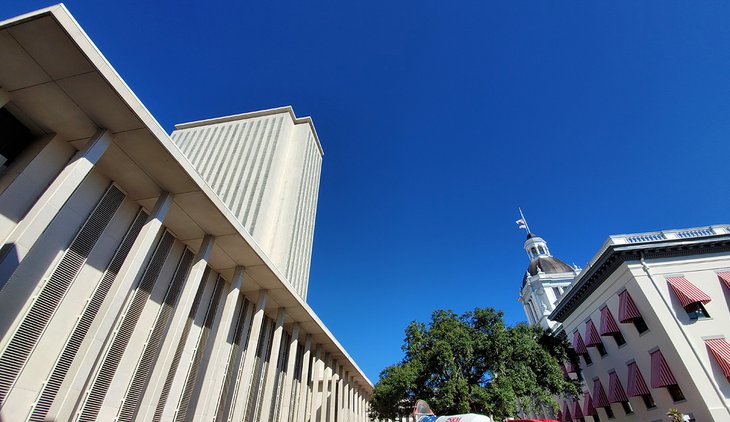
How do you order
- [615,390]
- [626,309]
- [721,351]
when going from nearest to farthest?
[721,351] → [626,309] → [615,390]

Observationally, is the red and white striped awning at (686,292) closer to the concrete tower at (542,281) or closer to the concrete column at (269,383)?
the concrete column at (269,383)

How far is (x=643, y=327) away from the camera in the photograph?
71.7ft

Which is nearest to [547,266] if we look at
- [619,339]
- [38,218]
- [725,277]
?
[619,339]

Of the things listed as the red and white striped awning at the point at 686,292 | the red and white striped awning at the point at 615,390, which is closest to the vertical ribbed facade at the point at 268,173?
the red and white striped awning at the point at 615,390

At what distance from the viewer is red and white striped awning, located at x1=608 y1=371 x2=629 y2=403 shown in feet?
76.3

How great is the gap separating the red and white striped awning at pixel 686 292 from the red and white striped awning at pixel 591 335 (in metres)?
7.45

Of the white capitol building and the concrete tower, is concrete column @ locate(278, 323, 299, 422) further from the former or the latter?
the concrete tower

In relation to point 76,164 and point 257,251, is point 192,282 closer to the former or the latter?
point 257,251

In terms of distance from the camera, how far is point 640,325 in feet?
72.7

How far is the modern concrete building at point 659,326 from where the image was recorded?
18.7m

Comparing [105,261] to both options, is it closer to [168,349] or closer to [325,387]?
[168,349]

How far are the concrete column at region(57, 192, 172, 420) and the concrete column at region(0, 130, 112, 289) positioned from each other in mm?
2583

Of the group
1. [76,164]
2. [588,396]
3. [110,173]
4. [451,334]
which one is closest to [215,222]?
[110,173]

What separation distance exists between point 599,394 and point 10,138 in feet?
120
